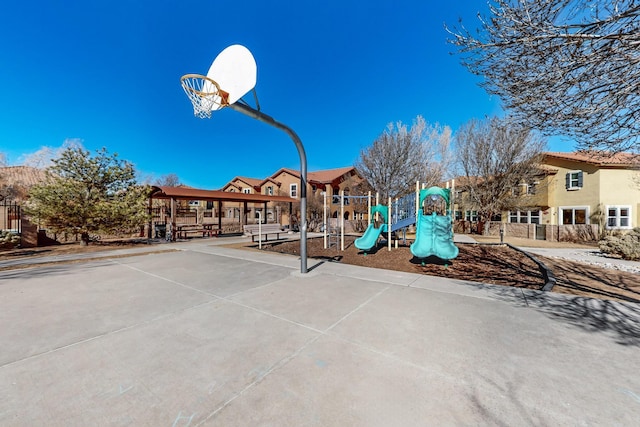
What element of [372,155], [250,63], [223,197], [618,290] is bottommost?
[618,290]

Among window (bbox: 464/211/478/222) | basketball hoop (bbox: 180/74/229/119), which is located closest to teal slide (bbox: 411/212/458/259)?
basketball hoop (bbox: 180/74/229/119)

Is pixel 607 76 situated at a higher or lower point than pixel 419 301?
higher

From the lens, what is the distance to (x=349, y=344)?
2.92 meters

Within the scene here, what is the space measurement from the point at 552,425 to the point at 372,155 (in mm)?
19884

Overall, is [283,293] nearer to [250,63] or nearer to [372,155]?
[250,63]

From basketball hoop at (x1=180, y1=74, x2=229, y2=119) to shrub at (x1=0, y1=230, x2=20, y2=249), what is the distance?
40.5 ft

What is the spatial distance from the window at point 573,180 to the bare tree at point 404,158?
27.4 feet

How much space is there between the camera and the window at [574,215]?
17.7 meters

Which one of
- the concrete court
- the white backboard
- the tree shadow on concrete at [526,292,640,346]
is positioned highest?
the white backboard

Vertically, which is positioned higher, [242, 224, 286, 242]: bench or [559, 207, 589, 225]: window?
[559, 207, 589, 225]: window

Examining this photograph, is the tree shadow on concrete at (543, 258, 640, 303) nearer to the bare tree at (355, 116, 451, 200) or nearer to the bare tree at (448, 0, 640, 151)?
the bare tree at (448, 0, 640, 151)

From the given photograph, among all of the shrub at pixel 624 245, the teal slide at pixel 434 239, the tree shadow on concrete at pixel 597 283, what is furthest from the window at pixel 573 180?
the teal slide at pixel 434 239

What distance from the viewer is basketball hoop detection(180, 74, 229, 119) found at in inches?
185

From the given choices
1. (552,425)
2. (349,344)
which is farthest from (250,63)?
(552,425)
